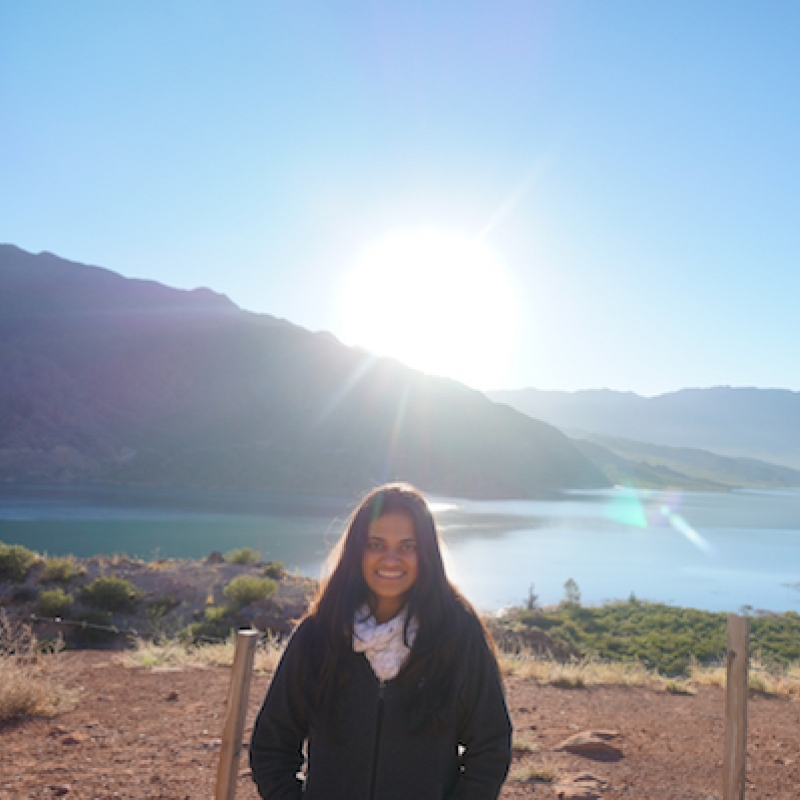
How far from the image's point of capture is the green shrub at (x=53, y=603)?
11422 millimetres

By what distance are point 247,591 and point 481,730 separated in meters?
11.7

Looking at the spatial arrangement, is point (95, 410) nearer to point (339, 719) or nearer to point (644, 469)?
point (339, 719)

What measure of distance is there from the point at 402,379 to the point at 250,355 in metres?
18.1

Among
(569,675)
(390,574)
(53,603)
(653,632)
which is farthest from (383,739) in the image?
(653,632)

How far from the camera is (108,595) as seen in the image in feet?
39.9

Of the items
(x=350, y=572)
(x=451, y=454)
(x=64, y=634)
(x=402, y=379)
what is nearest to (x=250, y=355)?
(x=402, y=379)

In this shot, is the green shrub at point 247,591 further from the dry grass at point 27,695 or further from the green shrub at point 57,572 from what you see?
the dry grass at point 27,695

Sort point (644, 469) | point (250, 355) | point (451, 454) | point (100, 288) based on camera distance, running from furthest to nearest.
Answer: point (644, 469), point (100, 288), point (250, 355), point (451, 454)

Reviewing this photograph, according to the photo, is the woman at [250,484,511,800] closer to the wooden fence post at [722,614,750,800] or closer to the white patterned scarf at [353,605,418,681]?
the white patterned scarf at [353,605,418,681]

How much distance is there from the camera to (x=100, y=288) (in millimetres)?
88938

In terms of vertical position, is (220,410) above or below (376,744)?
above

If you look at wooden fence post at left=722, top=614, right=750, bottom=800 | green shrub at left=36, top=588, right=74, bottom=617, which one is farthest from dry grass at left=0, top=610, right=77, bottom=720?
green shrub at left=36, top=588, right=74, bottom=617

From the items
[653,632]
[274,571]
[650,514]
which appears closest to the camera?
[274,571]

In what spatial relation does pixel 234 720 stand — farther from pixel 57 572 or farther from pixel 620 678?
pixel 57 572
